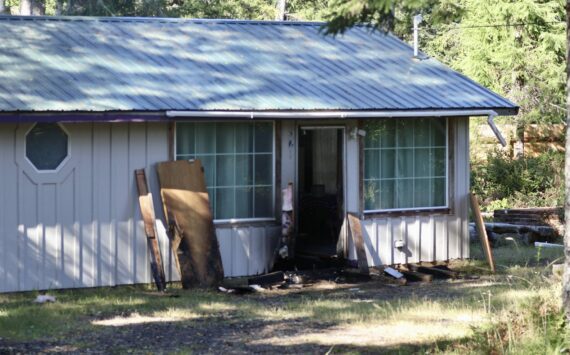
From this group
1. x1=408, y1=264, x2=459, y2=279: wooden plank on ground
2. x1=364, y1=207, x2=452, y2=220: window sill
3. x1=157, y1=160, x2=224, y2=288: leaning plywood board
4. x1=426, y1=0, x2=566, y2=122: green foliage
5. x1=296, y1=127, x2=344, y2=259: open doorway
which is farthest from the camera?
x1=426, y1=0, x2=566, y2=122: green foliage

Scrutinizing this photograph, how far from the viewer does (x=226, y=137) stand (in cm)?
1464

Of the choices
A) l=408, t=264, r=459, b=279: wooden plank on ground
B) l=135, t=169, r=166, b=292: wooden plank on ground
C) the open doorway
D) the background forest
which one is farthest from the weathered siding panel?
the background forest

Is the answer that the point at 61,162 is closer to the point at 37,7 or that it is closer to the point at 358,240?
the point at 358,240

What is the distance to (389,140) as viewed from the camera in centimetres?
1579

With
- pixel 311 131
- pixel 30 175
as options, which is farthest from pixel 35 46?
pixel 311 131

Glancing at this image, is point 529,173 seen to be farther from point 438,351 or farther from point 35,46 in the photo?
point 438,351

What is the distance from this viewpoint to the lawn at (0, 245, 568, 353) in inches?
349

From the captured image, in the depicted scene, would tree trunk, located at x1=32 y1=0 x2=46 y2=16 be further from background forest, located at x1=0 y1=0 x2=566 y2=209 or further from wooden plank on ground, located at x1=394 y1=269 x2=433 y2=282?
wooden plank on ground, located at x1=394 y1=269 x2=433 y2=282

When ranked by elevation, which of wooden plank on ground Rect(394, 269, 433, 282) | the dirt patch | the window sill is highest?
the window sill

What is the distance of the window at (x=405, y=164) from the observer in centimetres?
1565

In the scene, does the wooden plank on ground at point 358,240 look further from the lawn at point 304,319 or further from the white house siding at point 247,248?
the white house siding at point 247,248

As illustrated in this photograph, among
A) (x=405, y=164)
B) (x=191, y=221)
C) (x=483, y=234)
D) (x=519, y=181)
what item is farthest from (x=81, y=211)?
(x=519, y=181)

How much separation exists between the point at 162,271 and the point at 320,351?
195 inches

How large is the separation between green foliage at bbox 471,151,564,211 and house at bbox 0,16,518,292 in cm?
866
